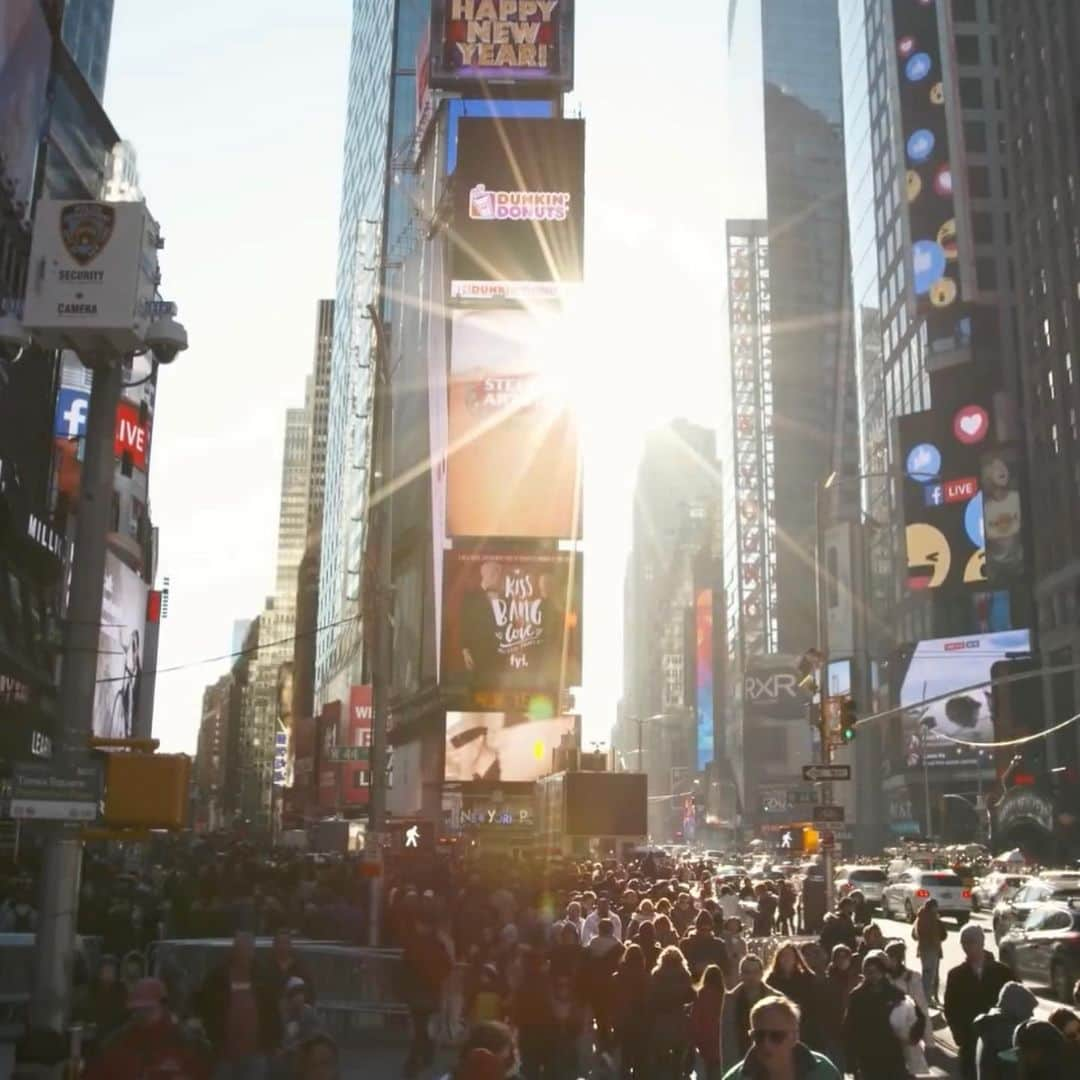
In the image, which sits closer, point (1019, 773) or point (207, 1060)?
point (207, 1060)

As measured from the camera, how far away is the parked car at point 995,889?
39.2m

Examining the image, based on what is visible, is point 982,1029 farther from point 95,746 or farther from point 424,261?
point 424,261

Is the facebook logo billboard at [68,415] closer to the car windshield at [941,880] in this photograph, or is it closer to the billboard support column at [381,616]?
the car windshield at [941,880]

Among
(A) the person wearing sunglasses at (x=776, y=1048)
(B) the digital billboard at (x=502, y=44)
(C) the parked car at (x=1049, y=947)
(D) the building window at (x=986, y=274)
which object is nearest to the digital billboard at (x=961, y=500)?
(D) the building window at (x=986, y=274)

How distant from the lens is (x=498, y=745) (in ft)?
299

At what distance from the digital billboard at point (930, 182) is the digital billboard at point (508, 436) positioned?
1495 inches

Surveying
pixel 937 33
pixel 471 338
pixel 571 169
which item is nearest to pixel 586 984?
pixel 471 338

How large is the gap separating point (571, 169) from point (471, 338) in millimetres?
14918

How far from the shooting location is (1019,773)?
77.7m

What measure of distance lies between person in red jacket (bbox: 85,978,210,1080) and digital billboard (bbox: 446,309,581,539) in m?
79.0

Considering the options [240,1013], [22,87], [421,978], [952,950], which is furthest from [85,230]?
[22,87]

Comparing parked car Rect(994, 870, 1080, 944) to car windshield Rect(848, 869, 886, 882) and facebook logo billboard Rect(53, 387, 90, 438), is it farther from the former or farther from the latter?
facebook logo billboard Rect(53, 387, 90, 438)

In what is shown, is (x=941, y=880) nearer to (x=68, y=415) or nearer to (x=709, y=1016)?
(x=709, y=1016)

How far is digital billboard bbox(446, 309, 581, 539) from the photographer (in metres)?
89.2
